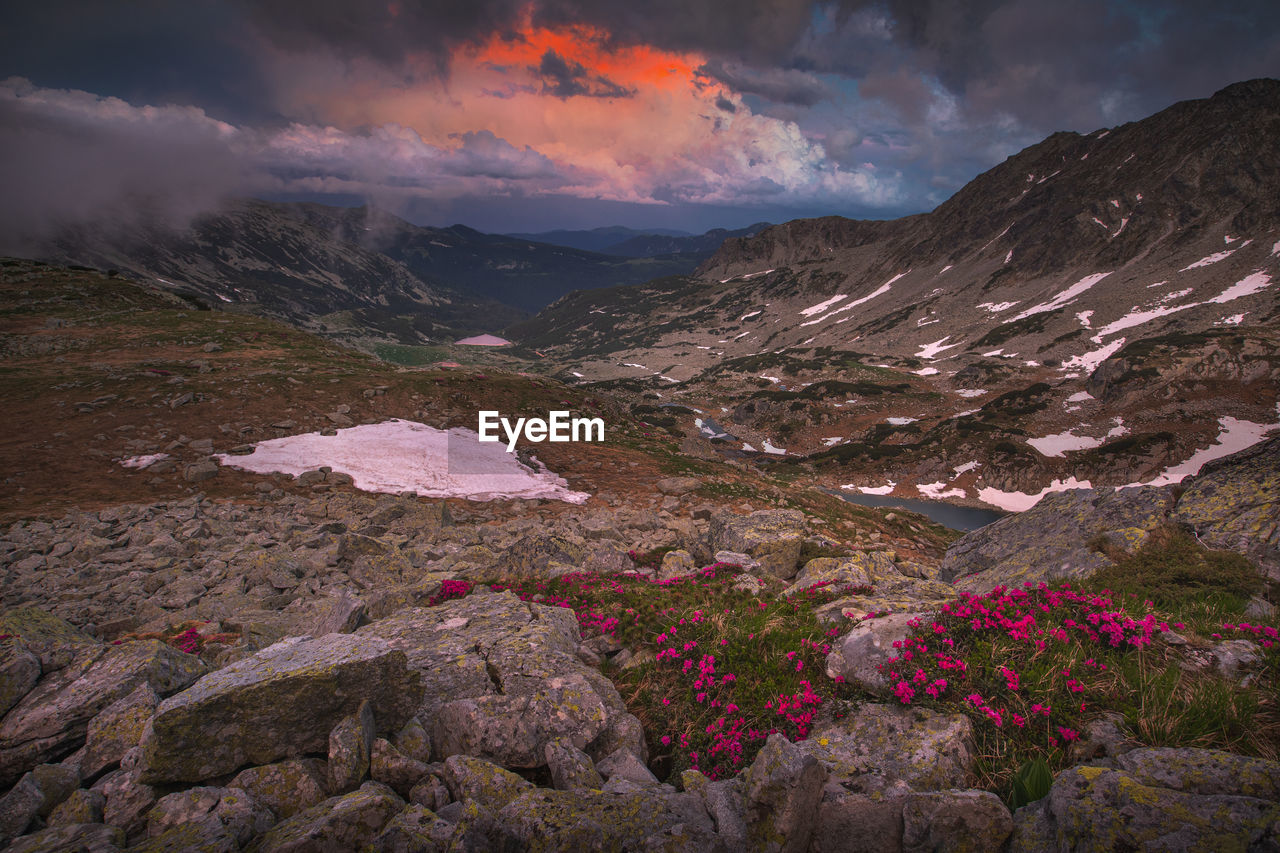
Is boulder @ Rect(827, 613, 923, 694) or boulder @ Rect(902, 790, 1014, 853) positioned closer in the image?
boulder @ Rect(902, 790, 1014, 853)

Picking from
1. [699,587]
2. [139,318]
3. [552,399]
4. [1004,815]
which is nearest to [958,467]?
[552,399]

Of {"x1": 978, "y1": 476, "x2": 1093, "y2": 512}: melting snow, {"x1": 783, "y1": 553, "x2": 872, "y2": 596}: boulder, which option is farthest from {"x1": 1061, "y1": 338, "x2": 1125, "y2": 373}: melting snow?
{"x1": 783, "y1": 553, "x2": 872, "y2": 596}: boulder

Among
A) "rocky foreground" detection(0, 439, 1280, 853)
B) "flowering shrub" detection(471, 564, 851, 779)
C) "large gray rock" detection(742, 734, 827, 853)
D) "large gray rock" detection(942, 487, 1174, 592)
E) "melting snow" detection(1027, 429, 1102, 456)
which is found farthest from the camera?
"melting snow" detection(1027, 429, 1102, 456)

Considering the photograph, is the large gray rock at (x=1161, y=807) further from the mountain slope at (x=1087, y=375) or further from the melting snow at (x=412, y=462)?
the mountain slope at (x=1087, y=375)

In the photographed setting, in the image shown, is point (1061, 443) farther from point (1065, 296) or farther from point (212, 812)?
point (212, 812)

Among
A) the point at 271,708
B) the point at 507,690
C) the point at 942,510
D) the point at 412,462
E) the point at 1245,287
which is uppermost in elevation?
the point at 1245,287

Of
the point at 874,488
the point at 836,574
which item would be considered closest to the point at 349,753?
the point at 836,574

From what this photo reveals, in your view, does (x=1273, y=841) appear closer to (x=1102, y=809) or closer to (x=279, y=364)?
(x=1102, y=809)

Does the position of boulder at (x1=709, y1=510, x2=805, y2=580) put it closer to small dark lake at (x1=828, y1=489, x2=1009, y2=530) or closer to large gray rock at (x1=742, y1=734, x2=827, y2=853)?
large gray rock at (x1=742, y1=734, x2=827, y2=853)
